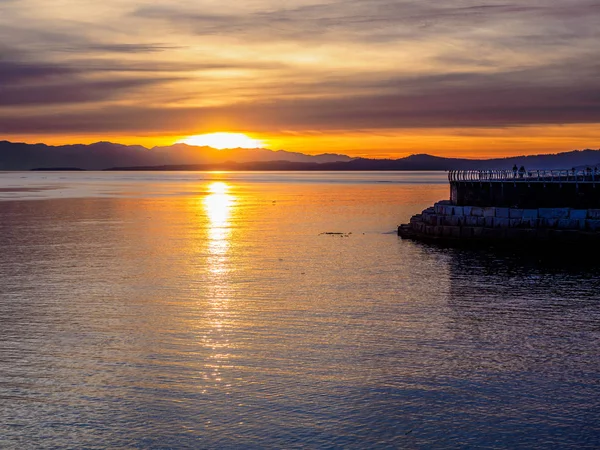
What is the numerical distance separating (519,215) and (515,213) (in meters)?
0.35

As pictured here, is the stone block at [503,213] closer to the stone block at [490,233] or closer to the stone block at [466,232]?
the stone block at [490,233]

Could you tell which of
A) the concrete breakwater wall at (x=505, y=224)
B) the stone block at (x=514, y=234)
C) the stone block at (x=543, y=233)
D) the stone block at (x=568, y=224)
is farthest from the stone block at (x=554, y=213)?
the stone block at (x=514, y=234)

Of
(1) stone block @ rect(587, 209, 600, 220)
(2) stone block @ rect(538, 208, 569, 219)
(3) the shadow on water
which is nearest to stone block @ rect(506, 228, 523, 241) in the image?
(2) stone block @ rect(538, 208, 569, 219)

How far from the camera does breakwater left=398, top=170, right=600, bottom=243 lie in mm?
49375

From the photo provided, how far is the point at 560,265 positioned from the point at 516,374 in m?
22.9

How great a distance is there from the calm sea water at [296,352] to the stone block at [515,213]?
1079cm

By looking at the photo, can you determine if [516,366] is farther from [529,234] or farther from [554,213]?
[554,213]

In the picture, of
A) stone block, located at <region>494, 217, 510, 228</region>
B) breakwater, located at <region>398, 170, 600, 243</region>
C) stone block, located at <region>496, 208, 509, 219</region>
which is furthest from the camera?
stone block, located at <region>496, 208, 509, 219</region>

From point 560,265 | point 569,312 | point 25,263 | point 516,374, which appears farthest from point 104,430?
point 560,265

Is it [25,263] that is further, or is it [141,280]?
[25,263]

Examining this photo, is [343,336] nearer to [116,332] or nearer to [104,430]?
[116,332]

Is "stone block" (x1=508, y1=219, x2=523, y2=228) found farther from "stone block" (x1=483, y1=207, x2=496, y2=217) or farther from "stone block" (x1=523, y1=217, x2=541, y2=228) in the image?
"stone block" (x1=483, y1=207, x2=496, y2=217)

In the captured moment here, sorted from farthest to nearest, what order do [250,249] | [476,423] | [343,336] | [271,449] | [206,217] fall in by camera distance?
[206,217]
[250,249]
[343,336]
[476,423]
[271,449]

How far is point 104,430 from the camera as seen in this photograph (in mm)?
14211
